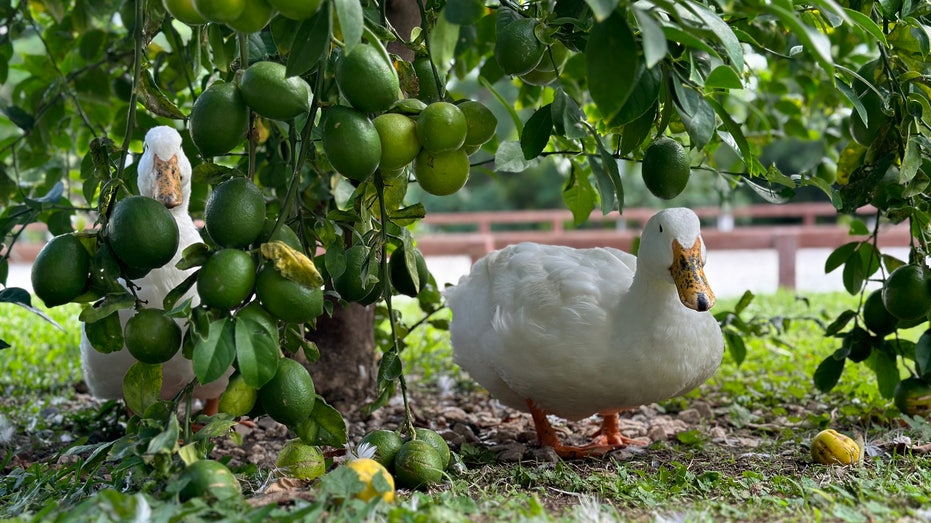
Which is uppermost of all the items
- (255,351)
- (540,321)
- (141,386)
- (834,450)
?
(255,351)

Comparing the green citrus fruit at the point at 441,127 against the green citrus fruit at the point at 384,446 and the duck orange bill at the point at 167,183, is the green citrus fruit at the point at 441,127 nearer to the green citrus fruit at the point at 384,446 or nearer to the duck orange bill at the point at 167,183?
the green citrus fruit at the point at 384,446

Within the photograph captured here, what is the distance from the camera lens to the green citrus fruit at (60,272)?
146 centimetres

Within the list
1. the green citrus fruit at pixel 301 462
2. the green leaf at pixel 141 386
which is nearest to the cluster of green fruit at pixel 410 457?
the green citrus fruit at pixel 301 462

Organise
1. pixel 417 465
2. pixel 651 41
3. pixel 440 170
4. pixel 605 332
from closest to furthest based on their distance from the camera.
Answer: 1. pixel 651 41
2. pixel 440 170
3. pixel 417 465
4. pixel 605 332

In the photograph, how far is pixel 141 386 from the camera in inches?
63.3

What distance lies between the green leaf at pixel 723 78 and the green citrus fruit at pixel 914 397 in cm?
133

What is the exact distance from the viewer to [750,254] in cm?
1317

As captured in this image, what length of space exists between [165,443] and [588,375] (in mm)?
1178

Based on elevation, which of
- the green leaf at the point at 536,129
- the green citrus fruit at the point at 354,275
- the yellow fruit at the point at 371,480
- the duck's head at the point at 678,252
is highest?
the green leaf at the point at 536,129

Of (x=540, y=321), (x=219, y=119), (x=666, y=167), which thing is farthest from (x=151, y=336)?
(x=540, y=321)

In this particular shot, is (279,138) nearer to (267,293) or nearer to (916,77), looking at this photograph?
(267,293)

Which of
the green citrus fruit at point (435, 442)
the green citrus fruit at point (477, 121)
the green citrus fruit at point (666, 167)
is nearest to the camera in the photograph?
the green citrus fruit at point (477, 121)

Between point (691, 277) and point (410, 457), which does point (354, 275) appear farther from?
point (691, 277)

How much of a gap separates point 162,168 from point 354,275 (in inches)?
47.0
